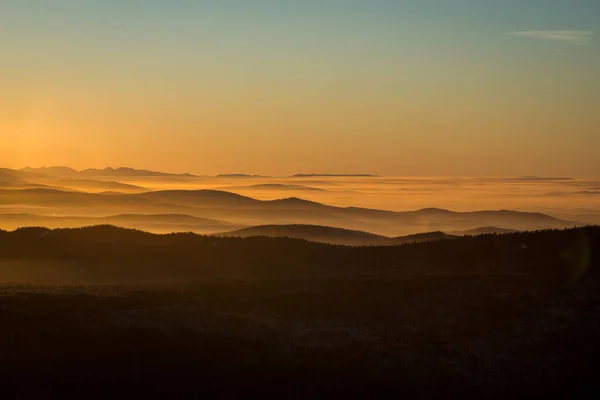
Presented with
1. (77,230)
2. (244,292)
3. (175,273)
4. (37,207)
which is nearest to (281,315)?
(244,292)

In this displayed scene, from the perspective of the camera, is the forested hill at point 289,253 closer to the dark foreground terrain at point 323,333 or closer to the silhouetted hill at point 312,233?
the dark foreground terrain at point 323,333

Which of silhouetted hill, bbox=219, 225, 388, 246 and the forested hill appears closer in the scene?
the forested hill

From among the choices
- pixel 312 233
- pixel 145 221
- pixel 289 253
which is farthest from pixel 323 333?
pixel 145 221

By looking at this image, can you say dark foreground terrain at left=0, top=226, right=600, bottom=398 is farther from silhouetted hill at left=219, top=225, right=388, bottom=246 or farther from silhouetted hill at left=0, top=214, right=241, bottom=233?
silhouetted hill at left=0, top=214, right=241, bottom=233

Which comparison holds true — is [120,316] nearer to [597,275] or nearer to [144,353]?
[144,353]

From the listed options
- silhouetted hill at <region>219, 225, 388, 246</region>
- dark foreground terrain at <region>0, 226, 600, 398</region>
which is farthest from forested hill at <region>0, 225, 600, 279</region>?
silhouetted hill at <region>219, 225, 388, 246</region>

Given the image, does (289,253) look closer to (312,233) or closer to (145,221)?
(312,233)

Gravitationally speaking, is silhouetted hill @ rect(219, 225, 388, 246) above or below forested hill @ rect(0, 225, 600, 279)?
below

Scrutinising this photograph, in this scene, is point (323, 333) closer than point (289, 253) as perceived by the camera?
Yes
